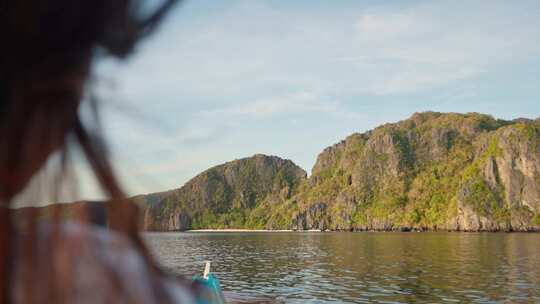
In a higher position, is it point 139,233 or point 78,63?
point 78,63

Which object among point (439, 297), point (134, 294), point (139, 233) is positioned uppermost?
point (139, 233)

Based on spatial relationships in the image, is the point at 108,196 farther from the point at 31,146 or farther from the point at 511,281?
the point at 511,281

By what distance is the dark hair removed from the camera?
92 cm

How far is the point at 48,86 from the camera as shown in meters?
0.94

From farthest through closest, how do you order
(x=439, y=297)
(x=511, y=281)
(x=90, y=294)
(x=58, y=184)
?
1. (x=511, y=281)
2. (x=439, y=297)
3. (x=58, y=184)
4. (x=90, y=294)

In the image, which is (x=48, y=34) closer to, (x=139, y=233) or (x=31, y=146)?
(x=31, y=146)

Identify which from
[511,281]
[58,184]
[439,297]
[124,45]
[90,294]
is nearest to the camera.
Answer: [90,294]

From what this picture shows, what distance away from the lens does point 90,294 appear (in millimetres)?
831

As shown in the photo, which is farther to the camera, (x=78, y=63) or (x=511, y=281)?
(x=511, y=281)

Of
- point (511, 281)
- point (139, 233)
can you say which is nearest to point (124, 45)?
point (139, 233)

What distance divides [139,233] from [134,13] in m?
0.42

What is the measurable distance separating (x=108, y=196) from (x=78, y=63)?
0.25 m

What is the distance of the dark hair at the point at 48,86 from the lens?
92cm

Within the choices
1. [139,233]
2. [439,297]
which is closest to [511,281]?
[439,297]
